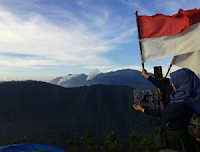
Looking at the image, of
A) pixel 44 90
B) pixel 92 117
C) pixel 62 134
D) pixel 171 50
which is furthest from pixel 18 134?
pixel 171 50

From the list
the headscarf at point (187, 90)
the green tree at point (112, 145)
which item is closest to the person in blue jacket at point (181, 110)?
the headscarf at point (187, 90)

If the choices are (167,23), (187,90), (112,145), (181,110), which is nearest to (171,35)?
(167,23)

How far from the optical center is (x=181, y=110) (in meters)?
3.15

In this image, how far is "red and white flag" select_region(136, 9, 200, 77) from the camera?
21.6 feet

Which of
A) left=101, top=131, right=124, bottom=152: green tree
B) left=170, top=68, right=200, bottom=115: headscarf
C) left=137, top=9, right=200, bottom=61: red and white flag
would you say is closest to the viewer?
left=170, top=68, right=200, bottom=115: headscarf

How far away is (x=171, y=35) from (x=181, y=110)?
4.13m

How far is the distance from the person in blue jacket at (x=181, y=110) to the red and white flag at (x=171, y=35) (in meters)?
3.28

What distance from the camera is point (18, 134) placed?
9912 cm

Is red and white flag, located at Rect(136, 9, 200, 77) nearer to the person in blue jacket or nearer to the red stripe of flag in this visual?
the red stripe of flag

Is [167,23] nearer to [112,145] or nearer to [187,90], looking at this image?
[187,90]

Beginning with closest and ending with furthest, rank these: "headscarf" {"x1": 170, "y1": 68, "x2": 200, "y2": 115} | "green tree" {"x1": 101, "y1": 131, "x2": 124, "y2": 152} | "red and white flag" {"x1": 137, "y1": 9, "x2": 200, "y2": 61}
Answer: "headscarf" {"x1": 170, "y1": 68, "x2": 200, "y2": 115}
"red and white flag" {"x1": 137, "y1": 9, "x2": 200, "y2": 61}
"green tree" {"x1": 101, "y1": 131, "x2": 124, "y2": 152}

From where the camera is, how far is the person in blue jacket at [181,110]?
3.15m

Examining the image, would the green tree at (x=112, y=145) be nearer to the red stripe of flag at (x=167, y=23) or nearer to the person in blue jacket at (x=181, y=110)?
the red stripe of flag at (x=167, y=23)

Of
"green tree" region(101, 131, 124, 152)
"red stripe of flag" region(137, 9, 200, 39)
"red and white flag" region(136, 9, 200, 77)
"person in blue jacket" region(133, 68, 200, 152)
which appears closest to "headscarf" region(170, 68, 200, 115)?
"person in blue jacket" region(133, 68, 200, 152)
